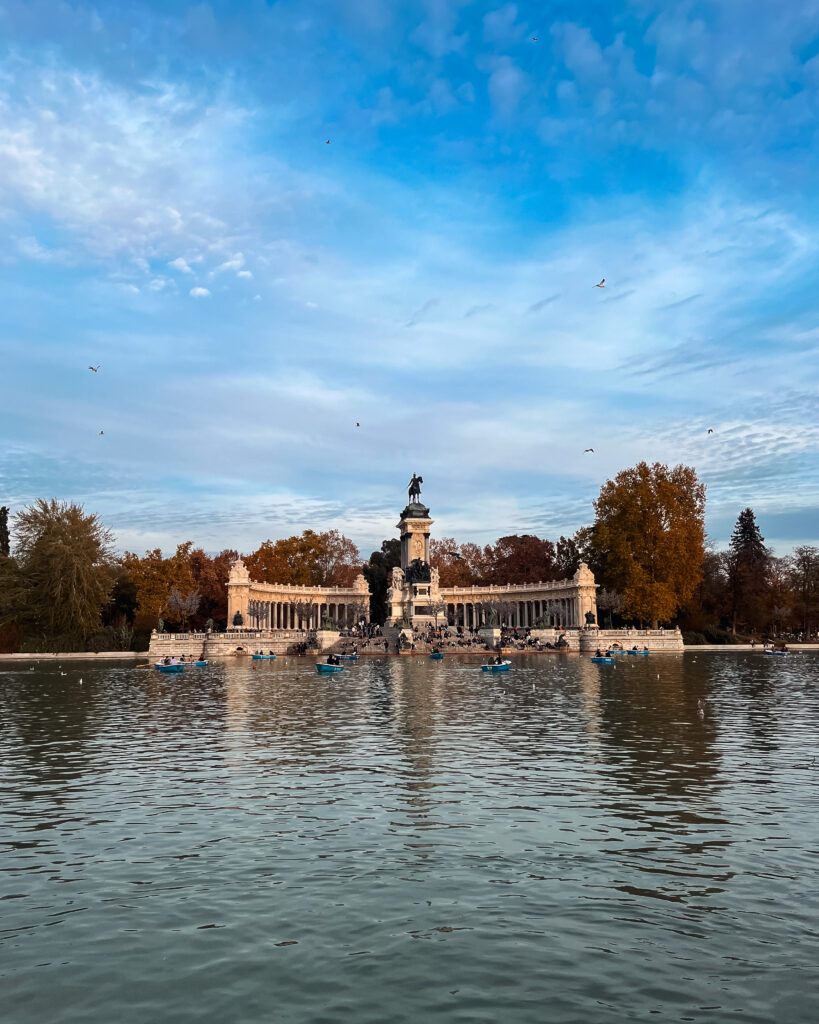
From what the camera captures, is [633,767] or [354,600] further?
[354,600]

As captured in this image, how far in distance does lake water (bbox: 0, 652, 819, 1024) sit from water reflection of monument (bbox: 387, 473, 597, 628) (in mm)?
65636

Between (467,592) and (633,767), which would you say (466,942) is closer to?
(633,767)

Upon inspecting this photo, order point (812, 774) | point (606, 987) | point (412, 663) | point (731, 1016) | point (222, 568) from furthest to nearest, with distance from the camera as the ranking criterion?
point (222, 568) < point (412, 663) < point (812, 774) < point (606, 987) < point (731, 1016)

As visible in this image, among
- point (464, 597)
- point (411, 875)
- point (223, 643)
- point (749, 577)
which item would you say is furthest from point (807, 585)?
point (411, 875)

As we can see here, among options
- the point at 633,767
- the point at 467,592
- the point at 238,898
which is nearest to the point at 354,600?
the point at 467,592

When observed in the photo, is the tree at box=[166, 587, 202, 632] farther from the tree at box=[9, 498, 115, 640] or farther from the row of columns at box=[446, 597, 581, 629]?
the row of columns at box=[446, 597, 581, 629]

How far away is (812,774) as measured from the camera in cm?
1891

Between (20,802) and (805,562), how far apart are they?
333 feet

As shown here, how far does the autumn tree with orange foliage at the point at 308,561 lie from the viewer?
11112 cm

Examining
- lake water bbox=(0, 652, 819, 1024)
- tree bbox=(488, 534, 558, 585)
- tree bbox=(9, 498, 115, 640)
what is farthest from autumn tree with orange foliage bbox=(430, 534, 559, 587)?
lake water bbox=(0, 652, 819, 1024)

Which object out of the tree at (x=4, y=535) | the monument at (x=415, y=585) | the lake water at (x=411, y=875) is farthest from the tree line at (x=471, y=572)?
the lake water at (x=411, y=875)

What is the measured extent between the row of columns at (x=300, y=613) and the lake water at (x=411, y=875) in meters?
79.0

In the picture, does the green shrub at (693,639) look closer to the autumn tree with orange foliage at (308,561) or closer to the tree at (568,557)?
the tree at (568,557)

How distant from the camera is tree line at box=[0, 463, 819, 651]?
261 feet
